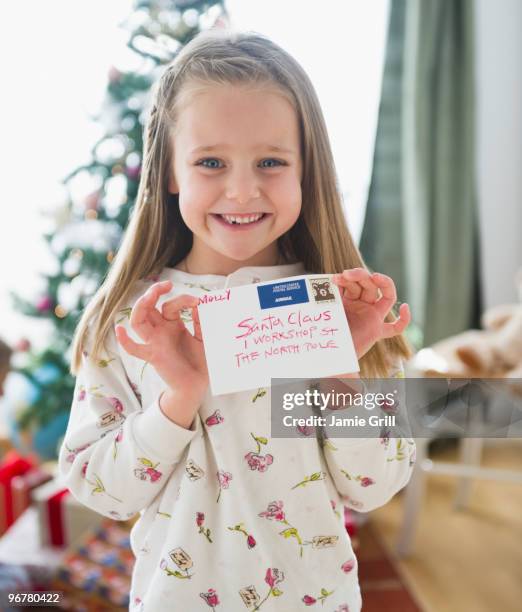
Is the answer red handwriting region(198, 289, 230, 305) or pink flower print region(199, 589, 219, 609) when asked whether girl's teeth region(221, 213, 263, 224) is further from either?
pink flower print region(199, 589, 219, 609)

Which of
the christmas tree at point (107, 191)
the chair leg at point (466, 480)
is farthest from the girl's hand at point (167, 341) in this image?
the chair leg at point (466, 480)

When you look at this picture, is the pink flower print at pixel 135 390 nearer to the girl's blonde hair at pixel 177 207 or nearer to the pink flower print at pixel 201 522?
the girl's blonde hair at pixel 177 207

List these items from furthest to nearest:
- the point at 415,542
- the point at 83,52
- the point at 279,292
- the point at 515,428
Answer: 1. the point at 83,52
2. the point at 415,542
3. the point at 515,428
4. the point at 279,292

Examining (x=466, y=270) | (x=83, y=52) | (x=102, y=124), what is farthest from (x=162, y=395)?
(x=466, y=270)

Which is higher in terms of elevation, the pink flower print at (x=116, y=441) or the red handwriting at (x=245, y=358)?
the red handwriting at (x=245, y=358)

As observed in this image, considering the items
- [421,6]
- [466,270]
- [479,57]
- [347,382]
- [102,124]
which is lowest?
[466,270]

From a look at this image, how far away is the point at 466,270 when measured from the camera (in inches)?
113

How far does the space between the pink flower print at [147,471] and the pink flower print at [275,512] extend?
134 mm

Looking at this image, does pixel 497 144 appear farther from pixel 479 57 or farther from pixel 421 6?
pixel 421 6

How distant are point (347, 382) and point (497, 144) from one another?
2485 millimetres

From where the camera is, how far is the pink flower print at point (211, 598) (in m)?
0.79

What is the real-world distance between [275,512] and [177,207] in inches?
16.2

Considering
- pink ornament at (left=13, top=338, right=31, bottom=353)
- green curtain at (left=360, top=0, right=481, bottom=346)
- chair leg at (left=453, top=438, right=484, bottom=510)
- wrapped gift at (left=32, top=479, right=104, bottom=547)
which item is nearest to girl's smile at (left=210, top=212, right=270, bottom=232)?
wrapped gift at (left=32, top=479, right=104, bottom=547)

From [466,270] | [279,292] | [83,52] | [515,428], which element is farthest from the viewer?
[466,270]
